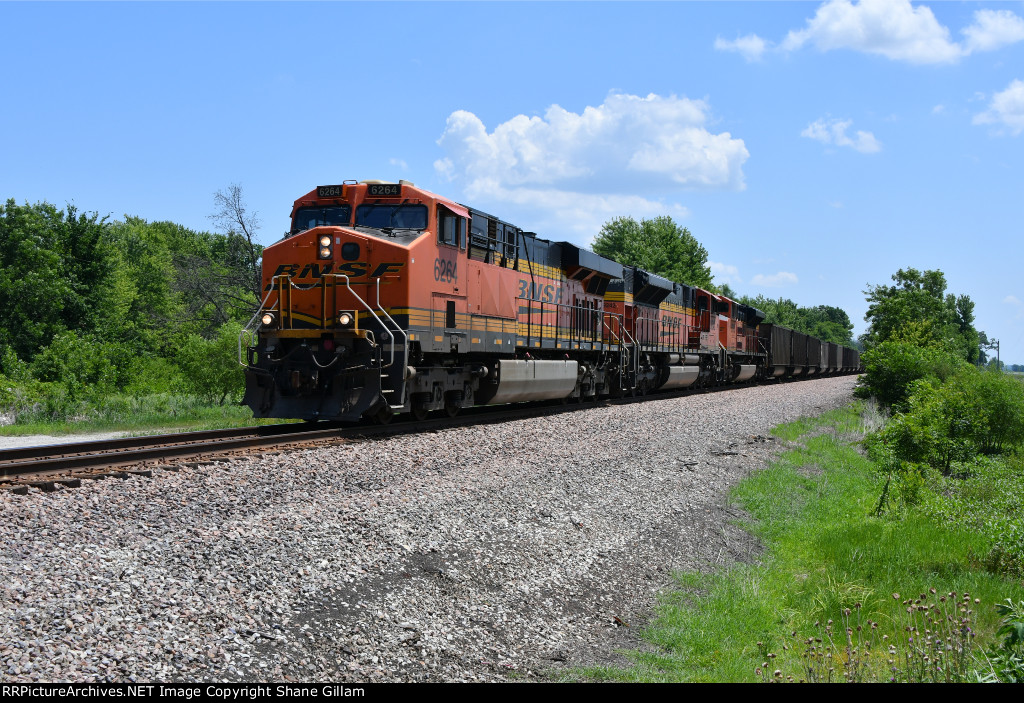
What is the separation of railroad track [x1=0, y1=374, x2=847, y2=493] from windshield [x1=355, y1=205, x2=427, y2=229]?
3.42 m

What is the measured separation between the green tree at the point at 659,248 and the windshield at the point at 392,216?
59.8m

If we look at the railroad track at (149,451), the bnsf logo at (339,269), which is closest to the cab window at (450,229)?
the bnsf logo at (339,269)

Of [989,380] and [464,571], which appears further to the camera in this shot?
[989,380]

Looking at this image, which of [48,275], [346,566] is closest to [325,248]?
[346,566]

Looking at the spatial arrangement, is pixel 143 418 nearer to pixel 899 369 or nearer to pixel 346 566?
pixel 346 566

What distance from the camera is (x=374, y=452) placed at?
1020 cm

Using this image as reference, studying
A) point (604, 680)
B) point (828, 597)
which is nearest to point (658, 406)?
point (828, 597)

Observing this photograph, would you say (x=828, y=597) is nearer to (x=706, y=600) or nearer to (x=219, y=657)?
(x=706, y=600)

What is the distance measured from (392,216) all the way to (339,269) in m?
1.41

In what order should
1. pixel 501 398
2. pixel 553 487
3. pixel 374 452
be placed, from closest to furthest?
pixel 553 487
pixel 374 452
pixel 501 398

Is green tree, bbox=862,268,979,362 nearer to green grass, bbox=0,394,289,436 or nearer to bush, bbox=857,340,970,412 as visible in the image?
bush, bbox=857,340,970,412

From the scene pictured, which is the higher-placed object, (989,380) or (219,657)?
(989,380)

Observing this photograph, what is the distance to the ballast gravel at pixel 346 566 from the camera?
4297 mm

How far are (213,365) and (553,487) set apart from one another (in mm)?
14565
